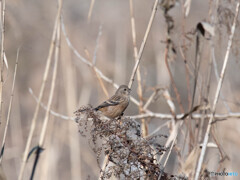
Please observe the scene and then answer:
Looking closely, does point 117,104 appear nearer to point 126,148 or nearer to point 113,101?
point 113,101

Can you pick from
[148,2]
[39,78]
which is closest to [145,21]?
[148,2]

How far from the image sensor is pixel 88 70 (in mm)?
6145

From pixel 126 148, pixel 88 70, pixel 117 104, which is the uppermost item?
pixel 88 70

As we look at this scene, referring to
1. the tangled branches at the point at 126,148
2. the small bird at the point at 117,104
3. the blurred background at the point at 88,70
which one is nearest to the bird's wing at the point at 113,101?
the small bird at the point at 117,104

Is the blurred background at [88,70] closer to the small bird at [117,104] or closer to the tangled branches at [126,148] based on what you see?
the small bird at [117,104]

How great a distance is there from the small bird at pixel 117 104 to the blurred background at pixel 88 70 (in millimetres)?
247

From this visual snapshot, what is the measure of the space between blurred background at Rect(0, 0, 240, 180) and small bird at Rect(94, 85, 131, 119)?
0.25 metres

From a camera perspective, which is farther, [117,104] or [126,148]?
[117,104]

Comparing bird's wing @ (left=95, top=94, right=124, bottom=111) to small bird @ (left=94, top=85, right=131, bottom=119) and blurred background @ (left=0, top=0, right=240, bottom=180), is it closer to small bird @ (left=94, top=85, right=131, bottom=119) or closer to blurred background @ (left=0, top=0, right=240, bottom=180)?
small bird @ (left=94, top=85, right=131, bottom=119)

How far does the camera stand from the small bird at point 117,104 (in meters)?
3.50

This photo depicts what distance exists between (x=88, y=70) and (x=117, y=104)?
104 inches

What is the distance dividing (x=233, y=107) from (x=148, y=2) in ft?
16.6

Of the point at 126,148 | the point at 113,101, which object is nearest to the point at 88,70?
the point at 113,101

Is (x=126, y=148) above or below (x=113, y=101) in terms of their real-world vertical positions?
below
